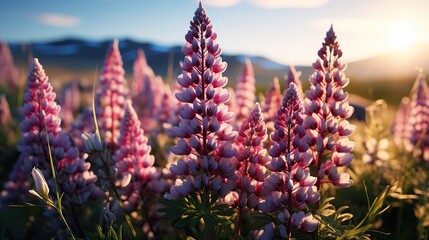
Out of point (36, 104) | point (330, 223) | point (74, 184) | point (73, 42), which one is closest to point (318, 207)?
point (330, 223)

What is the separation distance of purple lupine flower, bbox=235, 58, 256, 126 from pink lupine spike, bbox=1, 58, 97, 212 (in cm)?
256

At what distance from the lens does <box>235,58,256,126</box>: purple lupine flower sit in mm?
5824

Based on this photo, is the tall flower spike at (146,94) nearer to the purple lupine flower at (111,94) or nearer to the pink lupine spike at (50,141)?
the purple lupine flower at (111,94)

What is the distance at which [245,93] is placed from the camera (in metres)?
5.94

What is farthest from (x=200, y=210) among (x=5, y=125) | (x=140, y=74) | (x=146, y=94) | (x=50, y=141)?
(x=140, y=74)

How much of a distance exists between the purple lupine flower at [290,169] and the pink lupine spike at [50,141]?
1.62 meters

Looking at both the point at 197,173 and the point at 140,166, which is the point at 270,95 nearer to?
the point at 140,166

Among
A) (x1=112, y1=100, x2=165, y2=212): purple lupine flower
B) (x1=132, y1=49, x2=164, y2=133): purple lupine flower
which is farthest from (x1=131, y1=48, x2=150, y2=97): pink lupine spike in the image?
(x1=112, y1=100, x2=165, y2=212): purple lupine flower

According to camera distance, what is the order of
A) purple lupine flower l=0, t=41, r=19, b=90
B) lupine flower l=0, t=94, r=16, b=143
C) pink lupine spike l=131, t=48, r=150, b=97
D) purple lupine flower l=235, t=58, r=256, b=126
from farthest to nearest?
purple lupine flower l=0, t=41, r=19, b=90, pink lupine spike l=131, t=48, r=150, b=97, lupine flower l=0, t=94, r=16, b=143, purple lupine flower l=235, t=58, r=256, b=126

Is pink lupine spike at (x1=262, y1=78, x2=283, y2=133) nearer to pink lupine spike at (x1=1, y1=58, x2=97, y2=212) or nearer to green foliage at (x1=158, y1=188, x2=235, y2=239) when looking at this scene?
green foliage at (x1=158, y1=188, x2=235, y2=239)

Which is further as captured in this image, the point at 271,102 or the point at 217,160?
the point at 271,102

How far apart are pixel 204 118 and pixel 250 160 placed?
378mm

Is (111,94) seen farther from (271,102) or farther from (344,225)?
(344,225)

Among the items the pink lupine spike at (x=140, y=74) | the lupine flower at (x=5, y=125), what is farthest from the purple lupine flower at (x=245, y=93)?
the lupine flower at (x=5, y=125)
